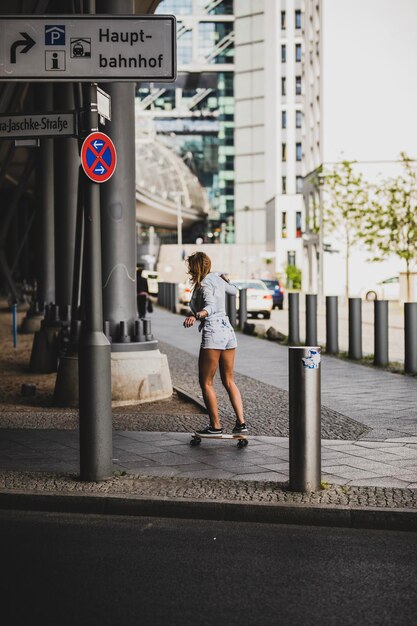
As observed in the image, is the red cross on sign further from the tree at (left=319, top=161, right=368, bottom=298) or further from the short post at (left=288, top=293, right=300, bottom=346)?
the tree at (left=319, top=161, right=368, bottom=298)

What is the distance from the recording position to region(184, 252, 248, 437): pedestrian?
841 centimetres

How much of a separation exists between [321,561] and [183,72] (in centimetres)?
10927

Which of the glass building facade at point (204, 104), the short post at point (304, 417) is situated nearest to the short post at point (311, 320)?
the short post at point (304, 417)

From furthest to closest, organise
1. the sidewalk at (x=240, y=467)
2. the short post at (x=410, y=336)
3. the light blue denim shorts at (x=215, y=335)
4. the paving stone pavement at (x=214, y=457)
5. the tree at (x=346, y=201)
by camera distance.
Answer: the tree at (x=346, y=201) < the short post at (x=410, y=336) < the light blue denim shorts at (x=215, y=335) < the paving stone pavement at (x=214, y=457) < the sidewalk at (x=240, y=467)

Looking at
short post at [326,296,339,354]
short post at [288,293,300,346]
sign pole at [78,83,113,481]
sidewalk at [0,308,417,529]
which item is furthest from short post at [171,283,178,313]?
sign pole at [78,83,113,481]

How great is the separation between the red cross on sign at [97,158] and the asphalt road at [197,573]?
2288 millimetres

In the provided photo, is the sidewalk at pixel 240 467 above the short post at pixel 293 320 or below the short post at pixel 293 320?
below

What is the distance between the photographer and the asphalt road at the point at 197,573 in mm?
4332

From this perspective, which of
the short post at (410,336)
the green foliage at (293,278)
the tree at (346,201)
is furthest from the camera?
the green foliage at (293,278)

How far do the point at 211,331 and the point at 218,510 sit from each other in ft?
8.13

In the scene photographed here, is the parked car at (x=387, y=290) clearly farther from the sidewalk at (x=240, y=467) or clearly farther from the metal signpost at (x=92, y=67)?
the metal signpost at (x=92, y=67)

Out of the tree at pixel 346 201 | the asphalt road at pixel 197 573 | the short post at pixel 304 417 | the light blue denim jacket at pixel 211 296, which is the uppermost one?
the tree at pixel 346 201

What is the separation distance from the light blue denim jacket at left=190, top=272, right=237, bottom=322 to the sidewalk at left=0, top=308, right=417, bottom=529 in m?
1.10

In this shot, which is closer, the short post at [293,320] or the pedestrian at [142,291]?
the short post at [293,320]
